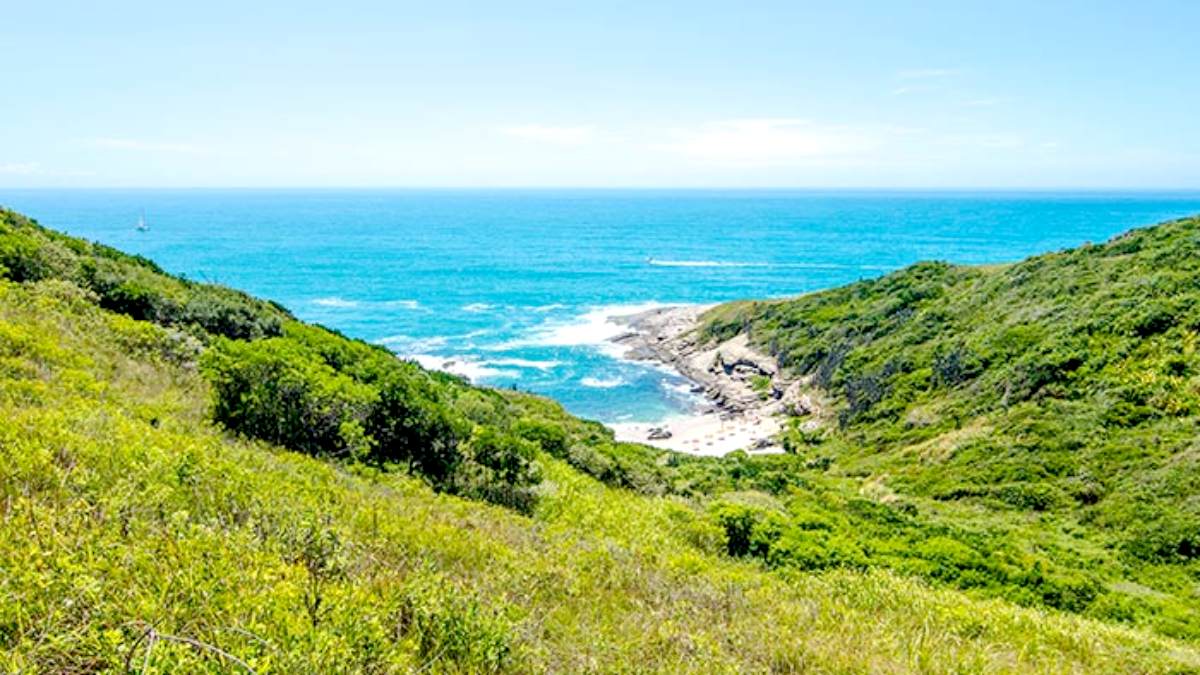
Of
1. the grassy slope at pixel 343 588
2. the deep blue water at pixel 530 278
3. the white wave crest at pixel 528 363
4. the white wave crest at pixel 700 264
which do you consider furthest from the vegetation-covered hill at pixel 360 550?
the white wave crest at pixel 700 264

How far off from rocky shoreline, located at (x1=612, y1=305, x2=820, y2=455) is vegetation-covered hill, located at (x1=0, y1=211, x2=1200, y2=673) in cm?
2799

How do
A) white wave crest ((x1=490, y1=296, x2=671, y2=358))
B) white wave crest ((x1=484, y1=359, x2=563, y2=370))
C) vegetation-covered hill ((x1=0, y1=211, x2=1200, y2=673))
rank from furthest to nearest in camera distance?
white wave crest ((x1=490, y1=296, x2=671, y2=358)), white wave crest ((x1=484, y1=359, x2=563, y2=370)), vegetation-covered hill ((x1=0, y1=211, x2=1200, y2=673))

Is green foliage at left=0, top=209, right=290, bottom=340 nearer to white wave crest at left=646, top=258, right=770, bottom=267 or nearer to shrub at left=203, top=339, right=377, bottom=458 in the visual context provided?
shrub at left=203, top=339, right=377, bottom=458

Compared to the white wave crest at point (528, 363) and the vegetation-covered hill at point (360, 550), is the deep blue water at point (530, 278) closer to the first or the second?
the white wave crest at point (528, 363)

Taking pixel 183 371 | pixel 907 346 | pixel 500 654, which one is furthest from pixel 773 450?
pixel 500 654

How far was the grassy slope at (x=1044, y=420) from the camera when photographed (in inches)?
883

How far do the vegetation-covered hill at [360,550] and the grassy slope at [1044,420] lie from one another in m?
0.78

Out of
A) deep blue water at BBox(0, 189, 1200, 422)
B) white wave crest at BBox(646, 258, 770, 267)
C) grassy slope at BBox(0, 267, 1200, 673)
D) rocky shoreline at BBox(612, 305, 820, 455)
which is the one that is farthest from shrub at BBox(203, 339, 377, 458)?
white wave crest at BBox(646, 258, 770, 267)

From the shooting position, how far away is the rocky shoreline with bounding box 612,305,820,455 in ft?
167

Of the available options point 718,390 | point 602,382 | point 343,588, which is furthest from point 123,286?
point 718,390

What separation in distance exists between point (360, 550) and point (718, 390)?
58115 millimetres

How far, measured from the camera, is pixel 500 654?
5352 mm

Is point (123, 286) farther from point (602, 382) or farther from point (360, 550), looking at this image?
point (602, 382)

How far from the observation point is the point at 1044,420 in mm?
34656
